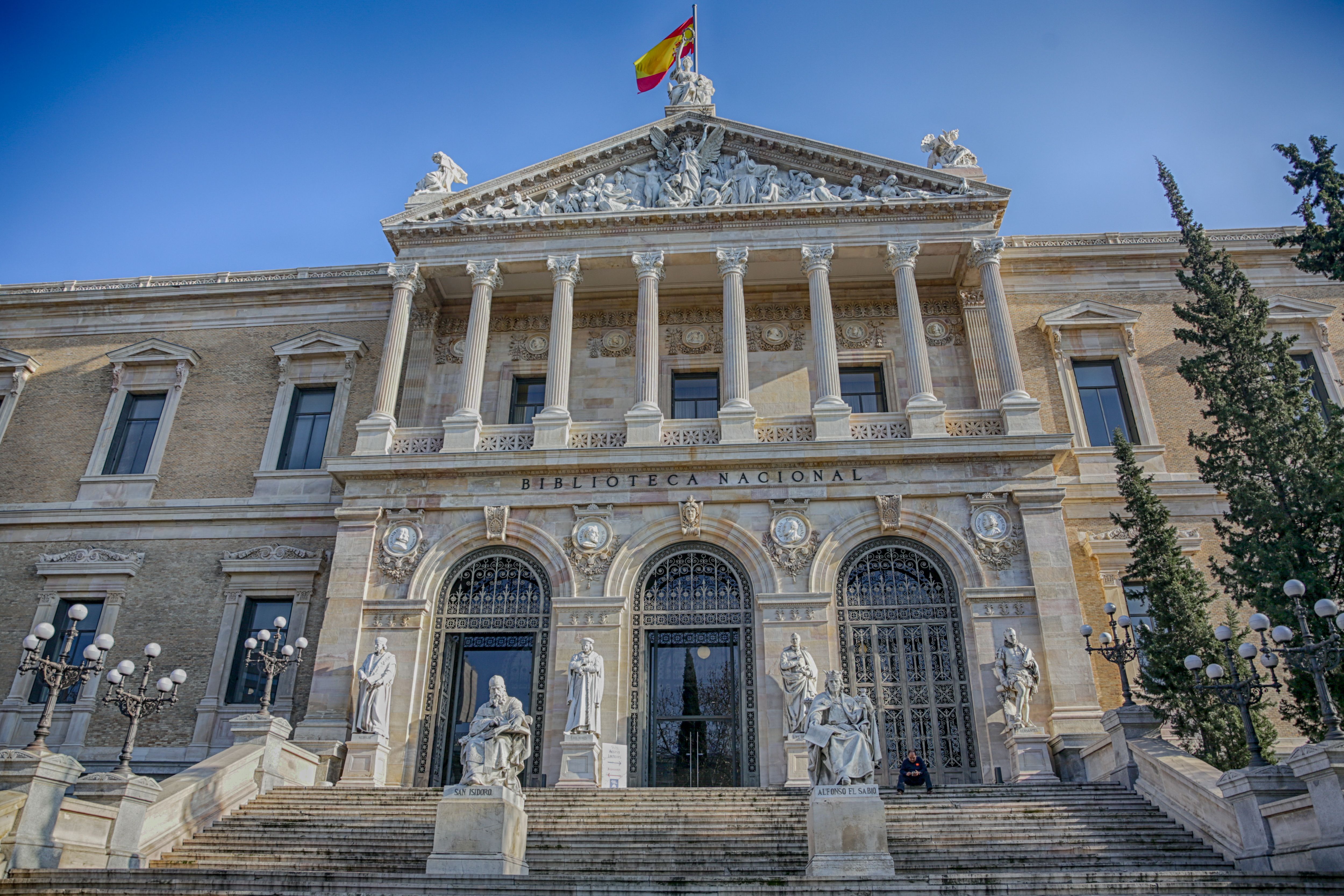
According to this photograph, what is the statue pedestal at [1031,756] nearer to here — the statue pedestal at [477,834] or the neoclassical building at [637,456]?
the neoclassical building at [637,456]

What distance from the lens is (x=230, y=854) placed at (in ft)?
45.4

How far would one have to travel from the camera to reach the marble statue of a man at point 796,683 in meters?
17.3

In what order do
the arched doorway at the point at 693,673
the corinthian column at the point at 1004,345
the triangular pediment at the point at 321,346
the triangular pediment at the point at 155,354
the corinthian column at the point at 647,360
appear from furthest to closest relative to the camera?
the triangular pediment at the point at 155,354
the triangular pediment at the point at 321,346
the corinthian column at the point at 647,360
the corinthian column at the point at 1004,345
the arched doorway at the point at 693,673

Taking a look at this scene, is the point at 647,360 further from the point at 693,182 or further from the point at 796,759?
the point at 796,759

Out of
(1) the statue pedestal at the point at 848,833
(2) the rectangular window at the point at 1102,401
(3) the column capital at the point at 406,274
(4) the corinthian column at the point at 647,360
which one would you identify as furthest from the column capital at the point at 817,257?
(1) the statue pedestal at the point at 848,833

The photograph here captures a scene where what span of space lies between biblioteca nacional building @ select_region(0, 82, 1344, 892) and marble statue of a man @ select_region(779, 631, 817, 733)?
0.12 m

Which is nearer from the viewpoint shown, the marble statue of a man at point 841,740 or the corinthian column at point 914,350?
the marble statue of a man at point 841,740

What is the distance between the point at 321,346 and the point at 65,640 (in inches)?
343

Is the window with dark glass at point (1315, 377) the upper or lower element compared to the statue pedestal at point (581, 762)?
upper

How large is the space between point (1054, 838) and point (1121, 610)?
8.58 meters

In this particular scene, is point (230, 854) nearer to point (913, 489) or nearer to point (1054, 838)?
point (1054, 838)

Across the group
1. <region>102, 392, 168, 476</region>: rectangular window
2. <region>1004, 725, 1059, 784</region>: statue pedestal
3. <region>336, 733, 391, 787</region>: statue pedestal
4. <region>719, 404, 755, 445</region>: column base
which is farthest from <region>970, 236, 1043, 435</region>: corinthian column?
<region>102, 392, 168, 476</region>: rectangular window

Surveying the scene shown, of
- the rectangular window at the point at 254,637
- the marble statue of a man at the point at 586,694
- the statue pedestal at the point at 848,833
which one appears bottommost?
the statue pedestal at the point at 848,833

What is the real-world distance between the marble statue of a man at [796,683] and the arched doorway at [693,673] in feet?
3.22
